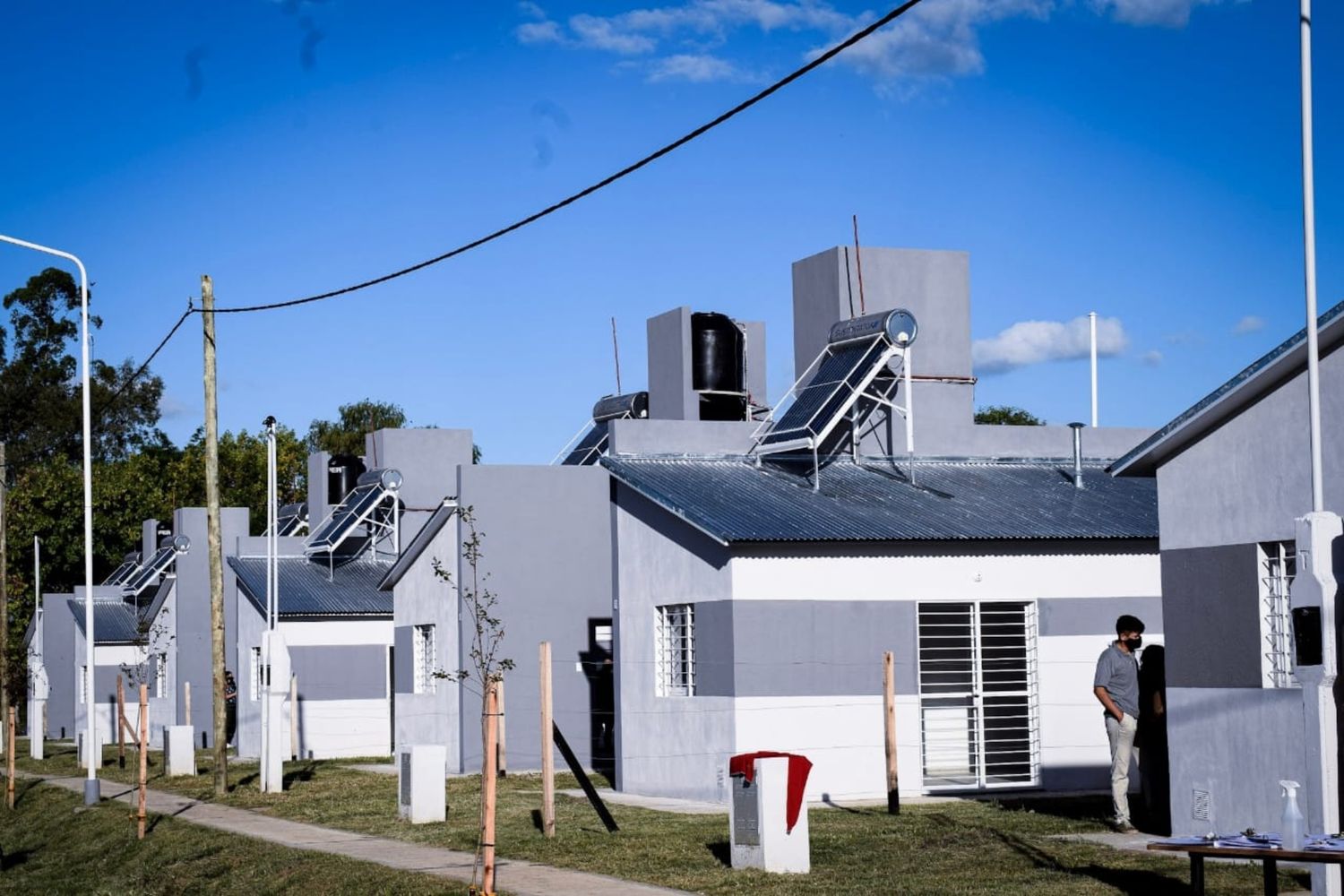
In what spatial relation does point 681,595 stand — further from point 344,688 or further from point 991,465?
point 344,688

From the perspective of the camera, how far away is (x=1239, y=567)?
15.4 metres

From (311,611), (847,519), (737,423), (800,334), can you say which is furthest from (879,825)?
(311,611)

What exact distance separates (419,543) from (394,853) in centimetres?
1385

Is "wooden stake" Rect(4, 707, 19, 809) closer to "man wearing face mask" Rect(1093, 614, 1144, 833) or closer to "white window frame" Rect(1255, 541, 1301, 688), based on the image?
"man wearing face mask" Rect(1093, 614, 1144, 833)

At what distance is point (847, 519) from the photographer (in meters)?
22.8

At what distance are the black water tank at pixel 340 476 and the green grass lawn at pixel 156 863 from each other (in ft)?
52.4

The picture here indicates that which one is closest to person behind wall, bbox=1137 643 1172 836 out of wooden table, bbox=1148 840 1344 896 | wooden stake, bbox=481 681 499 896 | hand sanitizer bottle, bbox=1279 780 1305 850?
wooden table, bbox=1148 840 1344 896

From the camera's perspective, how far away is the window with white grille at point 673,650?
23.6 metres

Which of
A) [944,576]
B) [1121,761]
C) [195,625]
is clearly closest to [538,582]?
[944,576]

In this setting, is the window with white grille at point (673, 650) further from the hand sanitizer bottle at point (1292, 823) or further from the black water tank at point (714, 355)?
the hand sanitizer bottle at point (1292, 823)

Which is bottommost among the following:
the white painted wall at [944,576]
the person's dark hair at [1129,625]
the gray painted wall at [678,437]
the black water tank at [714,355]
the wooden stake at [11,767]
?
the wooden stake at [11,767]

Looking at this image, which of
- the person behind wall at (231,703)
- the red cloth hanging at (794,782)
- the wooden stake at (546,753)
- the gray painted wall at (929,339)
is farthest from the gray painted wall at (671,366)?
the red cloth hanging at (794,782)

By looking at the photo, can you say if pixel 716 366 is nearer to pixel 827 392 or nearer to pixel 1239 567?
pixel 827 392

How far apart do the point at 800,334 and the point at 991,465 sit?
3.89 meters
